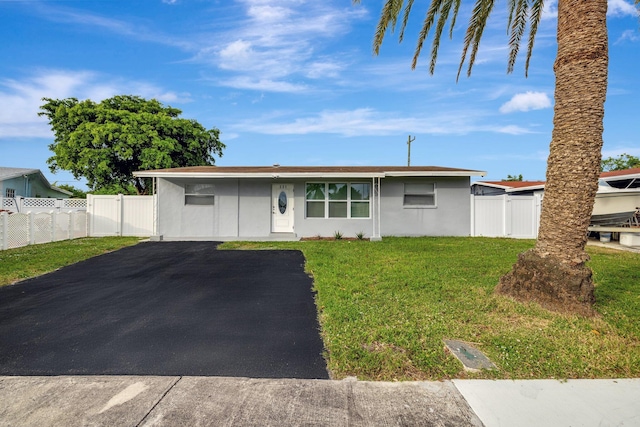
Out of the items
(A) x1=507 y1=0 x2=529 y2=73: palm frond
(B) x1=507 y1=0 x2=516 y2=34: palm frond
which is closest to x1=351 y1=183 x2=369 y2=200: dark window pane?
(A) x1=507 y1=0 x2=529 y2=73: palm frond

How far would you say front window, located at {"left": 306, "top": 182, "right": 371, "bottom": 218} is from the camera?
43.8ft

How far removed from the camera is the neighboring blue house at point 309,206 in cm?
1327

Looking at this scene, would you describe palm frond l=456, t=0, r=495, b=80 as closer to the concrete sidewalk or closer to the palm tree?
the palm tree

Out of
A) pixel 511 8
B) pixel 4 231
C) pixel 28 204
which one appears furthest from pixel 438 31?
pixel 28 204

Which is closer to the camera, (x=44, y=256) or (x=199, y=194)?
(x=44, y=256)

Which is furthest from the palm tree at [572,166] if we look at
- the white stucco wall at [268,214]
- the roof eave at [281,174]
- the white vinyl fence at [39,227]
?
the white vinyl fence at [39,227]

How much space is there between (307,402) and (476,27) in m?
7.70

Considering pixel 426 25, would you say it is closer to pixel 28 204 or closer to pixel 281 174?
pixel 281 174

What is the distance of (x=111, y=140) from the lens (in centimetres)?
2236

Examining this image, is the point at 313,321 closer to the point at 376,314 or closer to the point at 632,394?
the point at 376,314

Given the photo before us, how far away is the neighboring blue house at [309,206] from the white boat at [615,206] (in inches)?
221

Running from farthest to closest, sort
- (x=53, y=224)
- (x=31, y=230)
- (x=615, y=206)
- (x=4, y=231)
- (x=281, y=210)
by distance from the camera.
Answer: (x=281, y=210) → (x=615, y=206) → (x=53, y=224) → (x=31, y=230) → (x=4, y=231)

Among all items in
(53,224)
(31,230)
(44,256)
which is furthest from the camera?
(53,224)

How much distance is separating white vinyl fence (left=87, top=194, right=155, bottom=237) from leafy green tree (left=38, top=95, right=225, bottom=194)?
862cm
